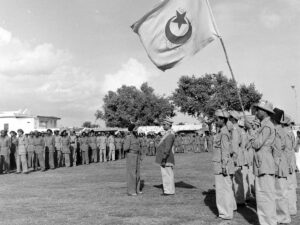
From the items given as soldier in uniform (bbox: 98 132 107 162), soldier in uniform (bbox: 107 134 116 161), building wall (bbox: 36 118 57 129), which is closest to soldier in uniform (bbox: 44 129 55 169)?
soldier in uniform (bbox: 98 132 107 162)

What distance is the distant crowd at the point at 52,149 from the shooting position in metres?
17.2

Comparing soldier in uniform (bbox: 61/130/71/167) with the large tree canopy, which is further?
the large tree canopy

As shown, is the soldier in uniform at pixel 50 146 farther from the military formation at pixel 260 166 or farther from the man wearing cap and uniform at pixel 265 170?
Result: the man wearing cap and uniform at pixel 265 170

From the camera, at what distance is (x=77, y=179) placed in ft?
46.8

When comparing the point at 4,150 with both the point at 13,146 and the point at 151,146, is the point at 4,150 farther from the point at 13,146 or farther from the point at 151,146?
the point at 151,146

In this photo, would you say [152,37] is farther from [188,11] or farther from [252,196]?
[252,196]

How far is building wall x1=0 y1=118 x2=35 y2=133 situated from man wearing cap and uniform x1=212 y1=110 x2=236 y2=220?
25.8m

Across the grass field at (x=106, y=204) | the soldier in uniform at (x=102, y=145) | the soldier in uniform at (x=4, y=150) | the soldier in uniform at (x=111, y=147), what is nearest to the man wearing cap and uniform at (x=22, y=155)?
the soldier in uniform at (x=4, y=150)

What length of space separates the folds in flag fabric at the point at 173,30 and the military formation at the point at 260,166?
85.5 inches

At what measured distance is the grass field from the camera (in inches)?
295

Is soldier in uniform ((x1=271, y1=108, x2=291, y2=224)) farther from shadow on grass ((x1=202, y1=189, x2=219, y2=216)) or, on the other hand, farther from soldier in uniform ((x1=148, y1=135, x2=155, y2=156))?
soldier in uniform ((x1=148, y1=135, x2=155, y2=156))

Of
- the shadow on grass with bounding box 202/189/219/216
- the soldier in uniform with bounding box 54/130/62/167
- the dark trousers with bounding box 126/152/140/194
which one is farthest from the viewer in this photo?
the soldier in uniform with bounding box 54/130/62/167

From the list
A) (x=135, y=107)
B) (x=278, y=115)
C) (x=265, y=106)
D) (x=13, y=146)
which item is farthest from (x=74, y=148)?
(x=135, y=107)

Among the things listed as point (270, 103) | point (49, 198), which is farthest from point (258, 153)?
point (49, 198)
